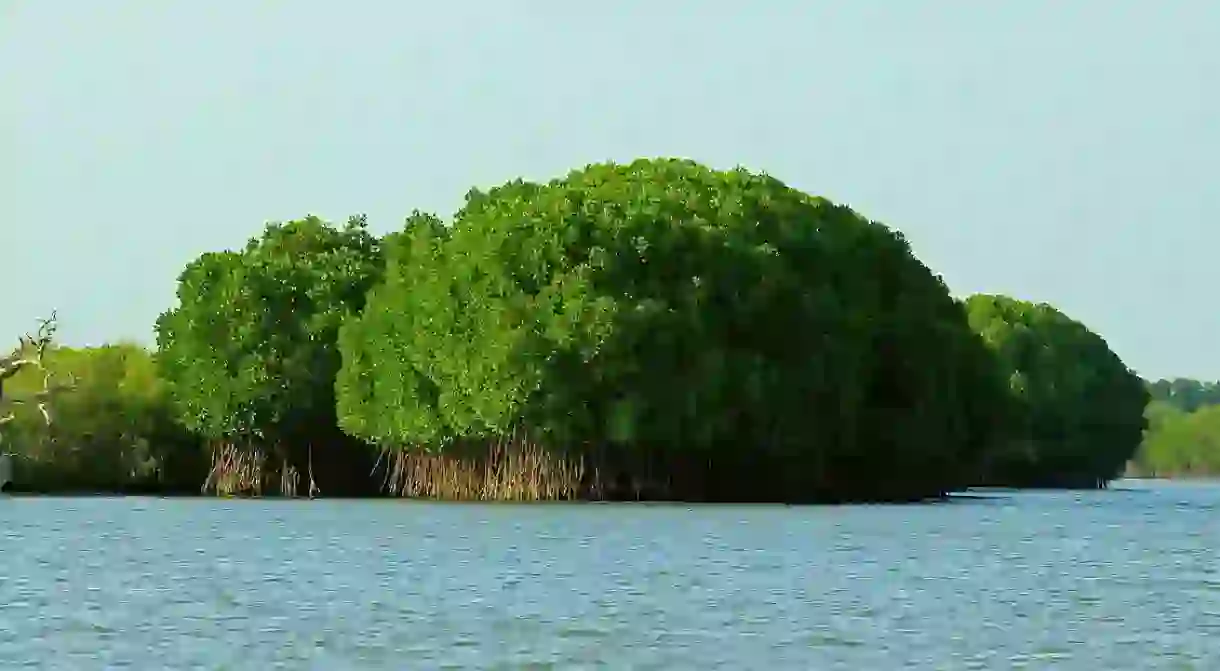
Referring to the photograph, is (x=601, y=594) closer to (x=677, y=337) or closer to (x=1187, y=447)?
(x=677, y=337)

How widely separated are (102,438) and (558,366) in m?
23.6

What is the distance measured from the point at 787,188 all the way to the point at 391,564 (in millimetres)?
42292

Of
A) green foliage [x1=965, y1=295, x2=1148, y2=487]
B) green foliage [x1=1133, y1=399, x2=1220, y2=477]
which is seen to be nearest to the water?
green foliage [x1=965, y1=295, x2=1148, y2=487]

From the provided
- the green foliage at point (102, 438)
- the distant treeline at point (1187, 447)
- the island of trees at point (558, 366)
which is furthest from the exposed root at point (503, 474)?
the distant treeline at point (1187, 447)

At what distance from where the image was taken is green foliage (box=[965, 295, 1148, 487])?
389 ft

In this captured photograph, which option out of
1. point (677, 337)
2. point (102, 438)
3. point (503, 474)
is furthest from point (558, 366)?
Answer: point (102, 438)

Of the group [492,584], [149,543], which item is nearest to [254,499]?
[149,543]

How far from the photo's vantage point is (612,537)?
47000mm

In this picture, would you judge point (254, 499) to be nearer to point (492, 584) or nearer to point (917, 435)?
point (917, 435)

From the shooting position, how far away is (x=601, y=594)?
32688mm

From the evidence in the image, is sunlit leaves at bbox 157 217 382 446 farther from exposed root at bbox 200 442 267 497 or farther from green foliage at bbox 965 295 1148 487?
green foliage at bbox 965 295 1148 487

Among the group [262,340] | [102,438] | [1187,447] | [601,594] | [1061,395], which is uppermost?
[1187,447]

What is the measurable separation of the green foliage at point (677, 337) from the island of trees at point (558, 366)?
88 millimetres

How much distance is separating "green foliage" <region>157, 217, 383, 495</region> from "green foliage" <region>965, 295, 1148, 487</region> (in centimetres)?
4167
